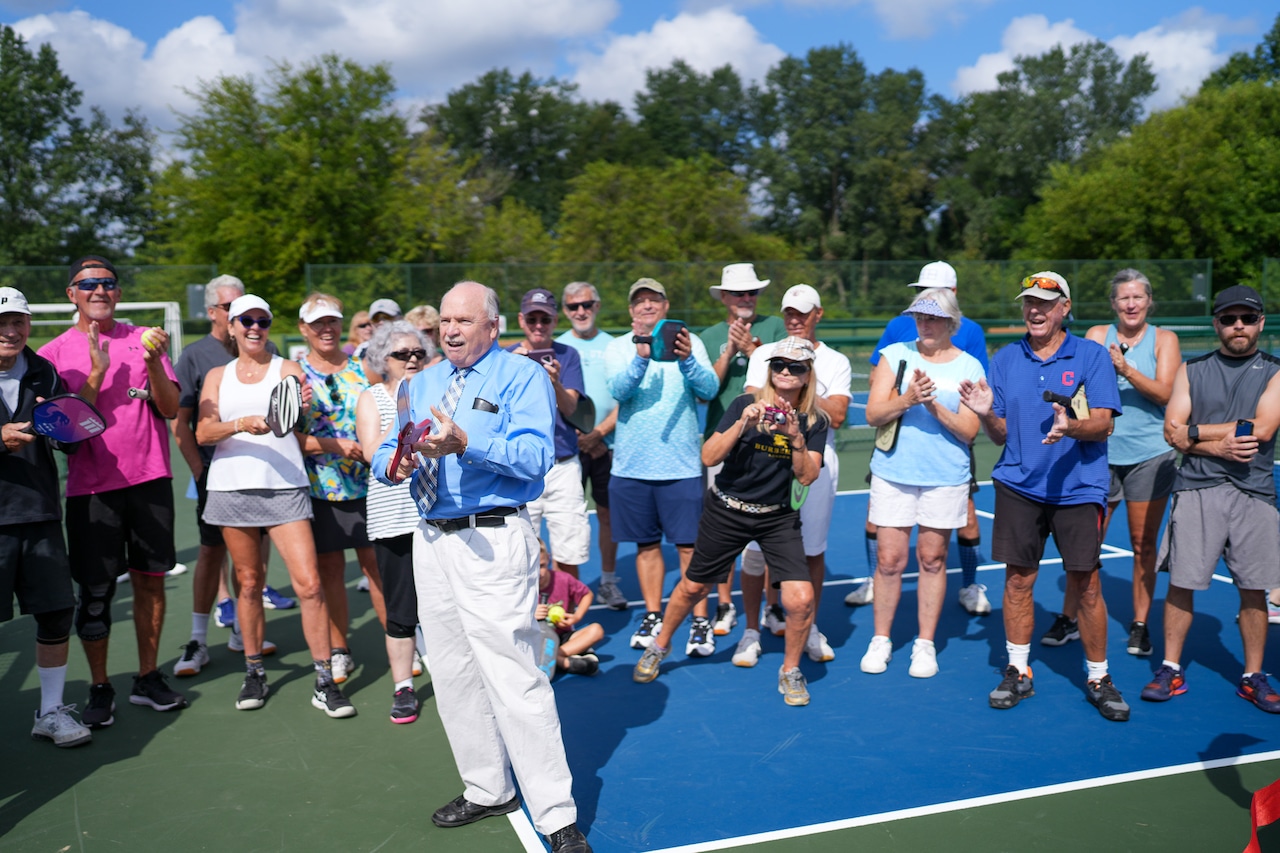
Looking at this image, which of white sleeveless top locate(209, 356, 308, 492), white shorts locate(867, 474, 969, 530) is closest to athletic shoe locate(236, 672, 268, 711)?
white sleeveless top locate(209, 356, 308, 492)

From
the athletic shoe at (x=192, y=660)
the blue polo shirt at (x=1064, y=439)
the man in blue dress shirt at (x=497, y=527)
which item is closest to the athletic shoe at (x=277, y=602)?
the athletic shoe at (x=192, y=660)

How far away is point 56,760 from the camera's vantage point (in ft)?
15.8

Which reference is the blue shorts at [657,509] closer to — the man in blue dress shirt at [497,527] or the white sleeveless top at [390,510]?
the white sleeveless top at [390,510]

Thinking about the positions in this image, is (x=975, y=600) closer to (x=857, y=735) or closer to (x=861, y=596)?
(x=861, y=596)

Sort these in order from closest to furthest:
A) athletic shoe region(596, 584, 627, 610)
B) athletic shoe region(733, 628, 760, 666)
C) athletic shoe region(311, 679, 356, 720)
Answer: athletic shoe region(311, 679, 356, 720) → athletic shoe region(733, 628, 760, 666) → athletic shoe region(596, 584, 627, 610)

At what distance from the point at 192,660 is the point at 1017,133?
6615 cm

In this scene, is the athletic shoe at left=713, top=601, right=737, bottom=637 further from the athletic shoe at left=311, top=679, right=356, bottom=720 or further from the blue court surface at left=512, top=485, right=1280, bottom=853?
the athletic shoe at left=311, top=679, right=356, bottom=720

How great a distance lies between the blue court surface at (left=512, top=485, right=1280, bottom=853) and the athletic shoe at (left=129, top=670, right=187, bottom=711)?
201 centimetres

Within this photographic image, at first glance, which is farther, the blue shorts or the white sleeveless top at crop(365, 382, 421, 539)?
the blue shorts

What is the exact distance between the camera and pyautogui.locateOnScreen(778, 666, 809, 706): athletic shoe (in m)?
5.39

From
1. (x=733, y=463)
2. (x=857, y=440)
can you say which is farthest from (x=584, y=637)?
(x=857, y=440)

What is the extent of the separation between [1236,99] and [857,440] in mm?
38908

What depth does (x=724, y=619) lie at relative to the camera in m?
6.78

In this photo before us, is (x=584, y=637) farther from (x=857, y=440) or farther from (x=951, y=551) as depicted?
(x=857, y=440)
